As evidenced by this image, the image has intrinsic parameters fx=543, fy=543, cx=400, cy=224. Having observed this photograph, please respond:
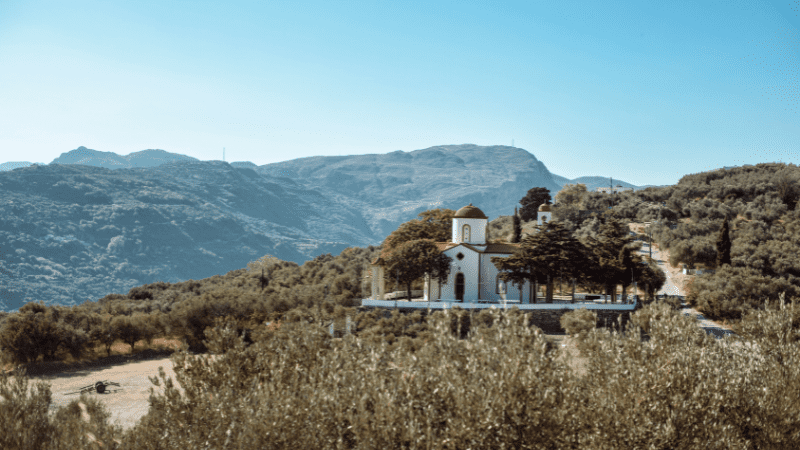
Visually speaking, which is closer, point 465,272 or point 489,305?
point 489,305

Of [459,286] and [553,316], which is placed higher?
[459,286]

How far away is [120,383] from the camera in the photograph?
32406 millimetres

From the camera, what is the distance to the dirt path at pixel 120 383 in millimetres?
26766

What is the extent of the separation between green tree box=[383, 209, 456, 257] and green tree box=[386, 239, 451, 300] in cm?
592

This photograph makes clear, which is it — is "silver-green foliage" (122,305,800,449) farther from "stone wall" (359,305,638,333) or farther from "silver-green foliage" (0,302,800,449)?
"stone wall" (359,305,638,333)

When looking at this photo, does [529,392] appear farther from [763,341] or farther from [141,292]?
[141,292]

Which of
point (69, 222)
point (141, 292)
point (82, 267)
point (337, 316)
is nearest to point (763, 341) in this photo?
point (337, 316)

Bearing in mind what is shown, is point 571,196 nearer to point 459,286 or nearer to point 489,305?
point 459,286

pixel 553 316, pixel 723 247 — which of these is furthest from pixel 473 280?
pixel 723 247

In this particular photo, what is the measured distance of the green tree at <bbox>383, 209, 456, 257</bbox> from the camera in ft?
151

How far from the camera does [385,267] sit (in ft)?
134

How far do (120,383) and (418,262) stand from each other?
1990 centimetres

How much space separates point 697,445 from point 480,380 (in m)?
3.91

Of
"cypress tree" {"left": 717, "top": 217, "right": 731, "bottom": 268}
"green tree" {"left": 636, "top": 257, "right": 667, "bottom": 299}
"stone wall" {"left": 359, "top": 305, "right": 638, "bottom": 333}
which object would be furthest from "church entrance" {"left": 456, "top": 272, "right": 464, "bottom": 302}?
"cypress tree" {"left": 717, "top": 217, "right": 731, "bottom": 268}
